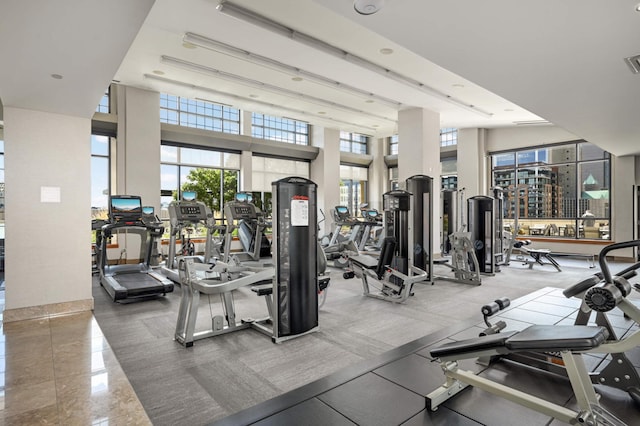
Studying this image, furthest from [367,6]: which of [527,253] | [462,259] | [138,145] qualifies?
[527,253]

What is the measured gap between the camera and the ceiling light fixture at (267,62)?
5.29 metres

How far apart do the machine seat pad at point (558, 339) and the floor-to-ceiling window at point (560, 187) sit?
806 centimetres

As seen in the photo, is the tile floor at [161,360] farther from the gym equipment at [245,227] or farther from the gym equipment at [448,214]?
the gym equipment at [448,214]

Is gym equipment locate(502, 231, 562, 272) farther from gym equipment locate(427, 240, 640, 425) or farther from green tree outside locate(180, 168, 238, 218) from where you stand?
green tree outside locate(180, 168, 238, 218)

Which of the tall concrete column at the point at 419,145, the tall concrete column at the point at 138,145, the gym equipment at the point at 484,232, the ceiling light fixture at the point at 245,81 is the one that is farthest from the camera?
the tall concrete column at the point at 419,145

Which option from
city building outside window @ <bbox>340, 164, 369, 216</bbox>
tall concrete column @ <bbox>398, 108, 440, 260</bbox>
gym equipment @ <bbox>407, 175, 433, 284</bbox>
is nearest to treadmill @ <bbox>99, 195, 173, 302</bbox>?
gym equipment @ <bbox>407, 175, 433, 284</bbox>

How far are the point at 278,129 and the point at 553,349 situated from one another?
35.6ft

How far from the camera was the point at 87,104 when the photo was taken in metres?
4.14

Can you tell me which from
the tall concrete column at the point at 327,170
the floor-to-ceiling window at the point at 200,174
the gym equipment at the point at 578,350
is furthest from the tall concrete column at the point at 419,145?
the gym equipment at the point at 578,350

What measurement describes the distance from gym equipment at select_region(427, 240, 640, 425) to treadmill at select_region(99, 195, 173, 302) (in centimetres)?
422

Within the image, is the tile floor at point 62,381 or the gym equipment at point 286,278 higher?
the gym equipment at point 286,278

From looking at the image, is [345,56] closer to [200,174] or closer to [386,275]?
[386,275]

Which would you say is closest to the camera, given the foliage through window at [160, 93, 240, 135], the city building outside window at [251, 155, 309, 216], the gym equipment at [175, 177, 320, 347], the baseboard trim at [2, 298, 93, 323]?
the gym equipment at [175, 177, 320, 347]

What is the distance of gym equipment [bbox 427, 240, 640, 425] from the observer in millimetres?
1883
